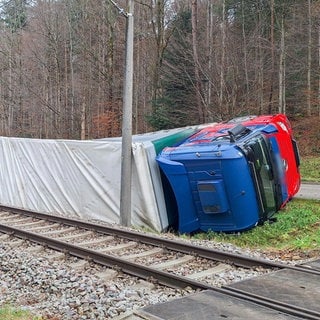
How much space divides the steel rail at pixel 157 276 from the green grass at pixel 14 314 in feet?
5.48

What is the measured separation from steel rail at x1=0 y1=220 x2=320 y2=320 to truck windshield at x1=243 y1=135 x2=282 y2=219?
4.53m

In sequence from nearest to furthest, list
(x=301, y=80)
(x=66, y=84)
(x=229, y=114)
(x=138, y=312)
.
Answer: (x=138, y=312) < (x=229, y=114) < (x=301, y=80) < (x=66, y=84)

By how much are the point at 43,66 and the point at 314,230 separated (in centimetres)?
3130

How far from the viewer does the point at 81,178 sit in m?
13.4

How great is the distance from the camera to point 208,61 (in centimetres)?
2370

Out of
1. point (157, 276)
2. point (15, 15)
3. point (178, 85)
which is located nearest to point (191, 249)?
point (157, 276)

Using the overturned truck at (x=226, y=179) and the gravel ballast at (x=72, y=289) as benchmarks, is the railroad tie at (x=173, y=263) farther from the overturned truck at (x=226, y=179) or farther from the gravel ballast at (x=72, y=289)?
Answer: the overturned truck at (x=226, y=179)

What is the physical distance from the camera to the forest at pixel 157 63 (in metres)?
24.6

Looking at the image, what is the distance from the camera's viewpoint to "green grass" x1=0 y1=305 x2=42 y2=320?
4829mm

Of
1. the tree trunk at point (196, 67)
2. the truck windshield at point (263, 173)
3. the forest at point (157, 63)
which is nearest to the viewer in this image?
the truck windshield at point (263, 173)

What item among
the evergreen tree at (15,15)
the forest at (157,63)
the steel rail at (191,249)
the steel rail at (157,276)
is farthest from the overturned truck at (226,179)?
the evergreen tree at (15,15)

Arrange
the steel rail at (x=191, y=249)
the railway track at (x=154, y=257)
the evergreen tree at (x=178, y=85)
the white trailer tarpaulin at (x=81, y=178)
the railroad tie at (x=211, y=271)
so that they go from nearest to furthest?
1. the railway track at (x=154, y=257)
2. the railroad tie at (x=211, y=271)
3. the steel rail at (x=191, y=249)
4. the white trailer tarpaulin at (x=81, y=178)
5. the evergreen tree at (x=178, y=85)

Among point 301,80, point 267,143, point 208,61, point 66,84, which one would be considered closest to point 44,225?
point 267,143

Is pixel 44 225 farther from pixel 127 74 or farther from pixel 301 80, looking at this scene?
pixel 301 80
